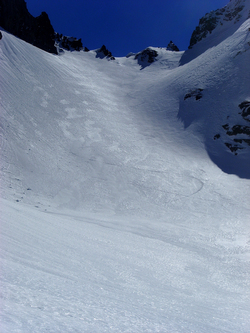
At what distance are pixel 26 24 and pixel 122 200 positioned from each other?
55796 millimetres

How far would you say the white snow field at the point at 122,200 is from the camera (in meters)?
3.45

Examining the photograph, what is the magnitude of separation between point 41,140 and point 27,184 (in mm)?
6555

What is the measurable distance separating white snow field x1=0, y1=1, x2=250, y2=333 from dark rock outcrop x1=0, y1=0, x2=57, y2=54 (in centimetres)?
1888

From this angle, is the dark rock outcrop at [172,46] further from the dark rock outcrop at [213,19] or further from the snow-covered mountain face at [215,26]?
the snow-covered mountain face at [215,26]

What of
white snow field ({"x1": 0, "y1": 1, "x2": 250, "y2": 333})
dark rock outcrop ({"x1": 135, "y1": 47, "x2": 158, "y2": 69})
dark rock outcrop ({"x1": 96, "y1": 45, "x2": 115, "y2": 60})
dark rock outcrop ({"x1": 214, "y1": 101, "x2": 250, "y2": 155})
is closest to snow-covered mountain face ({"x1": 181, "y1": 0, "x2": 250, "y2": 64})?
dark rock outcrop ({"x1": 135, "y1": 47, "x2": 158, "y2": 69})

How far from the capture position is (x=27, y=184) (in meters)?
13.6

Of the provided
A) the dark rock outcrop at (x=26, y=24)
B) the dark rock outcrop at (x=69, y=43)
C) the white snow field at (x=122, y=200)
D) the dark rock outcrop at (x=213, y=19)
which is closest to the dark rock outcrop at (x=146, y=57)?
the dark rock outcrop at (x=213, y=19)

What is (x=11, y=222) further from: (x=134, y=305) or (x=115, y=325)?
(x=115, y=325)

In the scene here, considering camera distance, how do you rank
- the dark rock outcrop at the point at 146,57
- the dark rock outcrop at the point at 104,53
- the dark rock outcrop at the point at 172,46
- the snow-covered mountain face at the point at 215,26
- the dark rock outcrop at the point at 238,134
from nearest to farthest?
the dark rock outcrop at the point at 238,134 < the snow-covered mountain face at the point at 215,26 < the dark rock outcrop at the point at 146,57 < the dark rock outcrop at the point at 104,53 < the dark rock outcrop at the point at 172,46

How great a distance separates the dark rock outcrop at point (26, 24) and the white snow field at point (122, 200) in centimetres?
1888

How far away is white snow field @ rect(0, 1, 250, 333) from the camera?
3.45m

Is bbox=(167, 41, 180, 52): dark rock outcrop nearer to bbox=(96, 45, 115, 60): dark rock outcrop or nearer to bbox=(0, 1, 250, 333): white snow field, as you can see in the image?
bbox=(96, 45, 115, 60): dark rock outcrop

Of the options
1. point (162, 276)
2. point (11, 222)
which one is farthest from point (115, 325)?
point (11, 222)

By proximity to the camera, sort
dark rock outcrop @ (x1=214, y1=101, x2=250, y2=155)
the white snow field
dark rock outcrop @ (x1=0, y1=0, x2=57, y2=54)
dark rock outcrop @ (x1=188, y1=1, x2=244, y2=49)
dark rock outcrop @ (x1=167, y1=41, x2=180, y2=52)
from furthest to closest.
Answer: dark rock outcrop @ (x1=167, y1=41, x2=180, y2=52) < dark rock outcrop @ (x1=188, y1=1, x2=244, y2=49) < dark rock outcrop @ (x1=0, y1=0, x2=57, y2=54) < dark rock outcrop @ (x1=214, y1=101, x2=250, y2=155) < the white snow field
